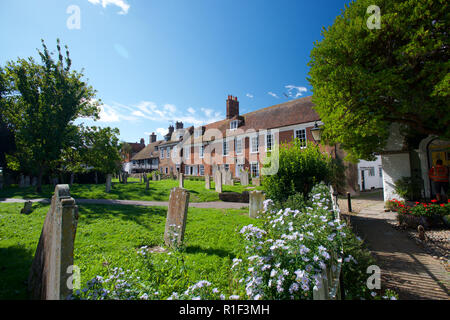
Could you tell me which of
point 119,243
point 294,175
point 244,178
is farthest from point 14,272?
point 244,178

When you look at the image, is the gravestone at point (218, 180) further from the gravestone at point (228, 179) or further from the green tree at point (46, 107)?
the green tree at point (46, 107)

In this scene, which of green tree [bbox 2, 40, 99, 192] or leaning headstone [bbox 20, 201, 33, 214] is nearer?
leaning headstone [bbox 20, 201, 33, 214]

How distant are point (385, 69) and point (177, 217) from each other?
30.4 ft

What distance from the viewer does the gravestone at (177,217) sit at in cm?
551

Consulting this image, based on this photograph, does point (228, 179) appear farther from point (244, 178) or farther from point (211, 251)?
point (211, 251)

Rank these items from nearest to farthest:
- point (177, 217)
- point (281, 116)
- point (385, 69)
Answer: point (177, 217), point (385, 69), point (281, 116)

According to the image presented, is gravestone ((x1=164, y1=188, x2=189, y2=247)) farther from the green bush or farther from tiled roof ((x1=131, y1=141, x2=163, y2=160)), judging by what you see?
tiled roof ((x1=131, y1=141, x2=163, y2=160))

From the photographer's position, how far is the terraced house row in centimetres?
2295

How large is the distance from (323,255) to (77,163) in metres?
25.3

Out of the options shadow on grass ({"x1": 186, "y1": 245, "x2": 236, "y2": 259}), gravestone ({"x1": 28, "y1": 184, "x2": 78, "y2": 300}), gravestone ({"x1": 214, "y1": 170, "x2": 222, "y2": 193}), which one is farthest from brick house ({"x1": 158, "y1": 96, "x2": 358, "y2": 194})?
gravestone ({"x1": 28, "y1": 184, "x2": 78, "y2": 300})

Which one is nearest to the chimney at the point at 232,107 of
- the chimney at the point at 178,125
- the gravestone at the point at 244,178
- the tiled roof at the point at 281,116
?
the tiled roof at the point at 281,116

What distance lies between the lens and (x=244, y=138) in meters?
28.5

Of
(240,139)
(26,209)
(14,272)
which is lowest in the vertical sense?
(14,272)

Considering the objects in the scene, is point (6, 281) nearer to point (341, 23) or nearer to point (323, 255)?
point (323, 255)
